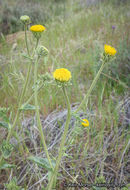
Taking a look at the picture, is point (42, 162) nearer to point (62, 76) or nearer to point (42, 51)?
point (62, 76)

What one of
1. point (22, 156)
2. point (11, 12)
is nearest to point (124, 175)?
point (22, 156)

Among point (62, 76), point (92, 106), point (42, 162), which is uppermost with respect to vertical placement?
point (62, 76)

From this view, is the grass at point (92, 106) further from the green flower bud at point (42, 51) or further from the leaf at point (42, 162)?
the green flower bud at point (42, 51)

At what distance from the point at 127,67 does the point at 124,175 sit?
4.82ft

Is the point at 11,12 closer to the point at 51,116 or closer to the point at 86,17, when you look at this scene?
the point at 86,17

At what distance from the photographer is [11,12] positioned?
5910mm

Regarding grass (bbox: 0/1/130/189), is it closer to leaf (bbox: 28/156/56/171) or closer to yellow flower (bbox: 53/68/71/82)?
leaf (bbox: 28/156/56/171)

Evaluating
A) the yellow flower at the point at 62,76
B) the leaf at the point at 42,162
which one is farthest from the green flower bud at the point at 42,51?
the leaf at the point at 42,162

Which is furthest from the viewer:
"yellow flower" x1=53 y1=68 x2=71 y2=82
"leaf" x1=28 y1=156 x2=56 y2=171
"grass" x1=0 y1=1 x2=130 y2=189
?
"grass" x1=0 y1=1 x2=130 y2=189

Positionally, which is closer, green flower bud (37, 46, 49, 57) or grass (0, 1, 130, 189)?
green flower bud (37, 46, 49, 57)

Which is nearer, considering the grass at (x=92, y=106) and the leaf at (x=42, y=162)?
the leaf at (x=42, y=162)

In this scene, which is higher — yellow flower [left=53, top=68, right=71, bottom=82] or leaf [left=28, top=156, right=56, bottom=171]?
yellow flower [left=53, top=68, right=71, bottom=82]

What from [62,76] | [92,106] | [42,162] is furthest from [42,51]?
[92,106]

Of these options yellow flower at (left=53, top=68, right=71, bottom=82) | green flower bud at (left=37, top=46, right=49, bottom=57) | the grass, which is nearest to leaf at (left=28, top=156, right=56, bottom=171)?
the grass
